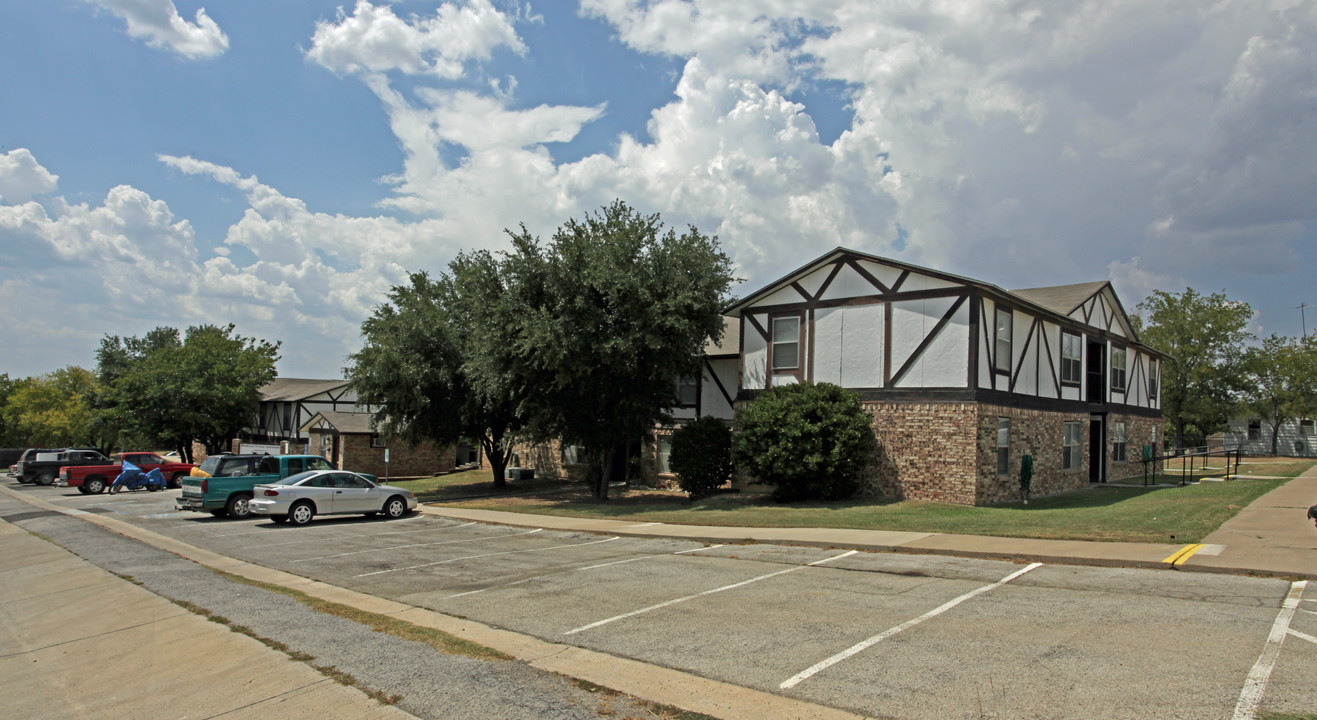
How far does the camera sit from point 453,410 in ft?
93.8

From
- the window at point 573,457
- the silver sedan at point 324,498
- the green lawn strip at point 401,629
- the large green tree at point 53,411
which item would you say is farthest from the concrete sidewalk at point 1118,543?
the large green tree at point 53,411

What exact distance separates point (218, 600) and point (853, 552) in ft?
31.5

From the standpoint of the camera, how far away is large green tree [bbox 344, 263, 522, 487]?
26.9m

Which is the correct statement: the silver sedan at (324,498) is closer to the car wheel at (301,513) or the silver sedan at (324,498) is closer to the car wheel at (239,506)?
the car wheel at (301,513)

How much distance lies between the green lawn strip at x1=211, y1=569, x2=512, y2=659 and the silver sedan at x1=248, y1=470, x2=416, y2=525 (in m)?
9.85

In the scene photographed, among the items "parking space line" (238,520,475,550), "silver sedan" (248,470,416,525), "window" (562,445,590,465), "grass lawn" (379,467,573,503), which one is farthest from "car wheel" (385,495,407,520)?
"window" (562,445,590,465)

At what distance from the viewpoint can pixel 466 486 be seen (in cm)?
3309

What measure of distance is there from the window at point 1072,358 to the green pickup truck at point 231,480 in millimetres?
24789

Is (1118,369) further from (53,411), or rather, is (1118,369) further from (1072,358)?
(53,411)

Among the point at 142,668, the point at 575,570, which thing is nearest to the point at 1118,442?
the point at 575,570

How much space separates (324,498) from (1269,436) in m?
70.6

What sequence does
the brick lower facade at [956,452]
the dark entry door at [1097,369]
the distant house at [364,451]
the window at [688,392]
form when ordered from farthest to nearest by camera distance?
the distant house at [364,451] → the window at [688,392] → the dark entry door at [1097,369] → the brick lower facade at [956,452]

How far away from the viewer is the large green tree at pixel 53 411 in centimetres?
6594

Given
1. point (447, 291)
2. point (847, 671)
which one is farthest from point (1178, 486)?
point (447, 291)
